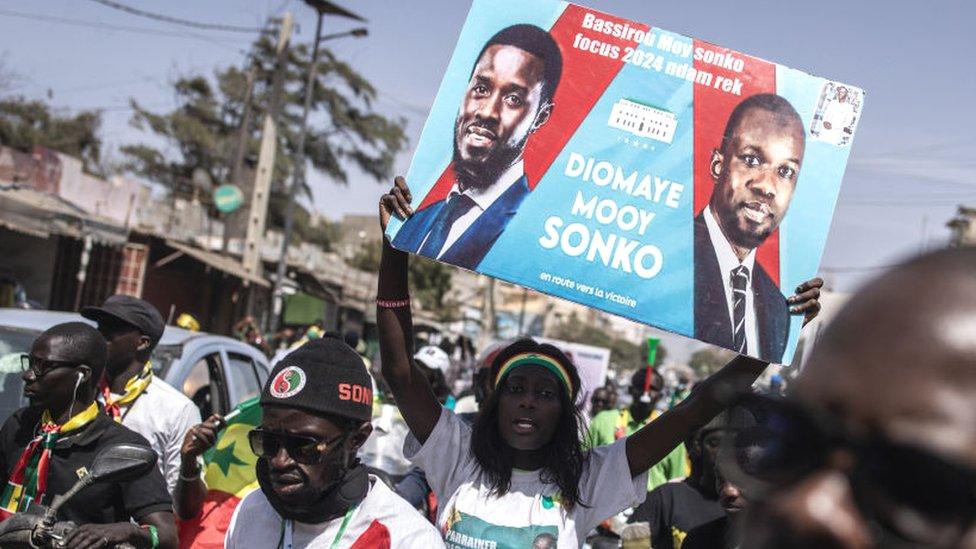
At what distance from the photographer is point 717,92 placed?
10.6ft

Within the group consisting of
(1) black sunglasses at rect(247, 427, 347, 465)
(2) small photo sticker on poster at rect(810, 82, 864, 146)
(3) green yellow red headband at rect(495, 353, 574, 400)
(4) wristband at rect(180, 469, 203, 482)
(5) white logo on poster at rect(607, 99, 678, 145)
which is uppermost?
(2) small photo sticker on poster at rect(810, 82, 864, 146)

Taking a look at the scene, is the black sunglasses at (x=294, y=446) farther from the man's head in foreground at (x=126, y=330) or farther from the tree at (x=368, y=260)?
the tree at (x=368, y=260)

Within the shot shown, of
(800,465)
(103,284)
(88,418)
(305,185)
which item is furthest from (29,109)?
(800,465)

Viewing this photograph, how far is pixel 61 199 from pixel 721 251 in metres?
20.1

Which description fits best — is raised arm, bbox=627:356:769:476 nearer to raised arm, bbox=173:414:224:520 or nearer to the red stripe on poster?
the red stripe on poster

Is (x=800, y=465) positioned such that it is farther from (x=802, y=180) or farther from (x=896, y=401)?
(x=802, y=180)

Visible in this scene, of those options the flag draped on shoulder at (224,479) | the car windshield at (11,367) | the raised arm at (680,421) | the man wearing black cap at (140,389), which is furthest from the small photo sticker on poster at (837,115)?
the car windshield at (11,367)

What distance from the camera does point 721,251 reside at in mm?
3221

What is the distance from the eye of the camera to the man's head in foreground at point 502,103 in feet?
10.8

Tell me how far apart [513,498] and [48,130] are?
39.6m

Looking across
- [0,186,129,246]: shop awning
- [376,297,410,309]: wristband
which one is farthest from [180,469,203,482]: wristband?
[0,186,129,246]: shop awning

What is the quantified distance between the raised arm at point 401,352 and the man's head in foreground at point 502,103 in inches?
16.5

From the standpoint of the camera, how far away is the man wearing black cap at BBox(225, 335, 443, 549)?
284 cm

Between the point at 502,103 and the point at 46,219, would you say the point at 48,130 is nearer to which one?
the point at 46,219
